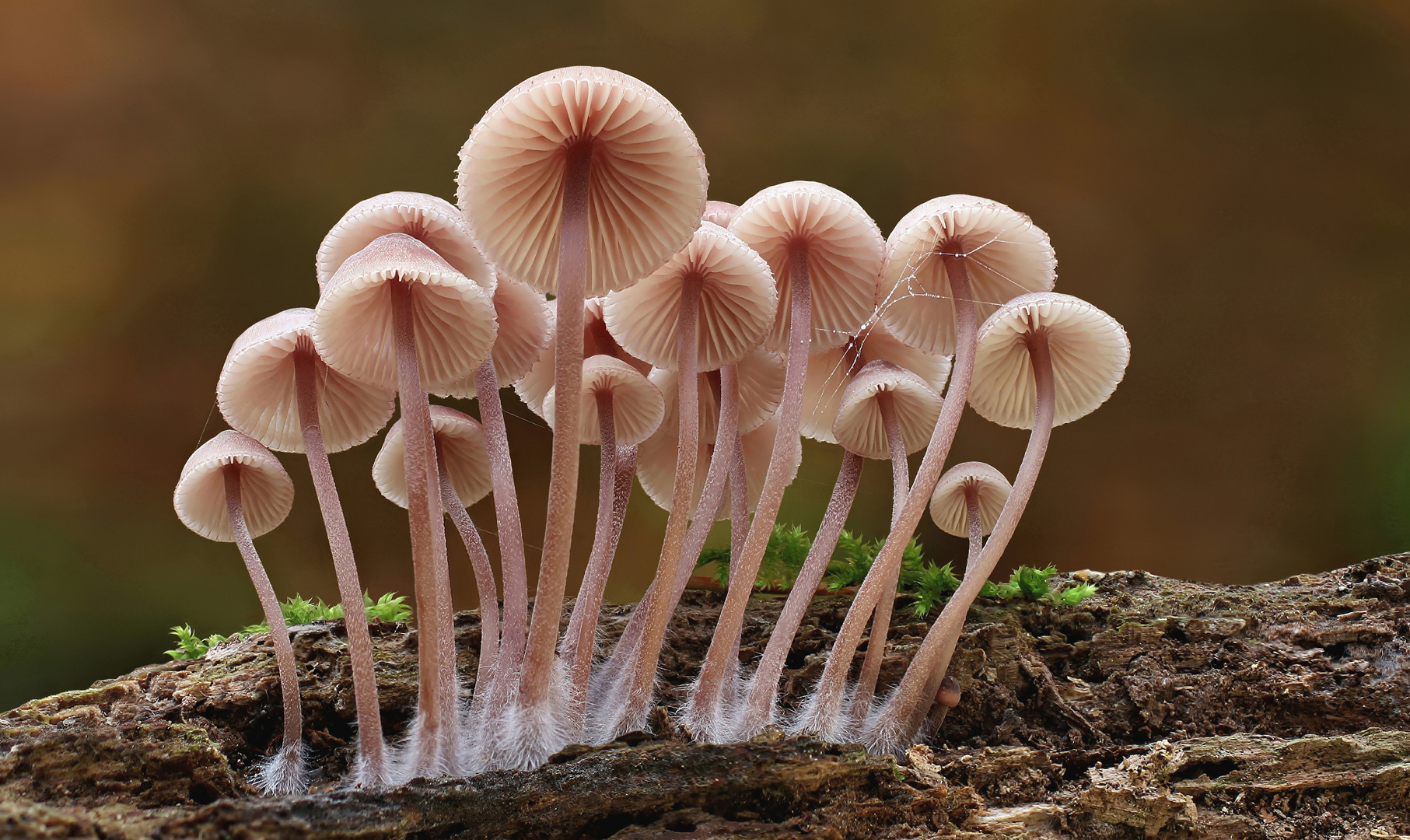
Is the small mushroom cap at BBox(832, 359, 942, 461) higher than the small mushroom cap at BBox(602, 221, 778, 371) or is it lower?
lower

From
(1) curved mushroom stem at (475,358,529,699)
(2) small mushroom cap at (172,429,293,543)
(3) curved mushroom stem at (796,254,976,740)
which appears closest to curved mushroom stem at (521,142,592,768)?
(1) curved mushroom stem at (475,358,529,699)

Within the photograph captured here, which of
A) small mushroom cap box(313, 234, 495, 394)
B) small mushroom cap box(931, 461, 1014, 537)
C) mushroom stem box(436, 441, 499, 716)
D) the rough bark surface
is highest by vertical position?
small mushroom cap box(313, 234, 495, 394)

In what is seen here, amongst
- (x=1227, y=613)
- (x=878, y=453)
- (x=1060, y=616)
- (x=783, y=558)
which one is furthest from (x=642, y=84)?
(x=1227, y=613)

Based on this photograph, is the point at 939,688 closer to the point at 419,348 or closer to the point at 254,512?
the point at 419,348

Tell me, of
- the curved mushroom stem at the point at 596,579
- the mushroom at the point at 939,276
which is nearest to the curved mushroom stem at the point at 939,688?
the mushroom at the point at 939,276

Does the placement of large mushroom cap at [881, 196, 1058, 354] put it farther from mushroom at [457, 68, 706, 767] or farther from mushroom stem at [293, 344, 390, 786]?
mushroom stem at [293, 344, 390, 786]

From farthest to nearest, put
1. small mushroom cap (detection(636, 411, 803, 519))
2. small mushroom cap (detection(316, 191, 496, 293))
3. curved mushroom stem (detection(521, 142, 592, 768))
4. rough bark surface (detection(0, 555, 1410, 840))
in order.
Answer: small mushroom cap (detection(636, 411, 803, 519))
small mushroom cap (detection(316, 191, 496, 293))
curved mushroom stem (detection(521, 142, 592, 768))
rough bark surface (detection(0, 555, 1410, 840))
